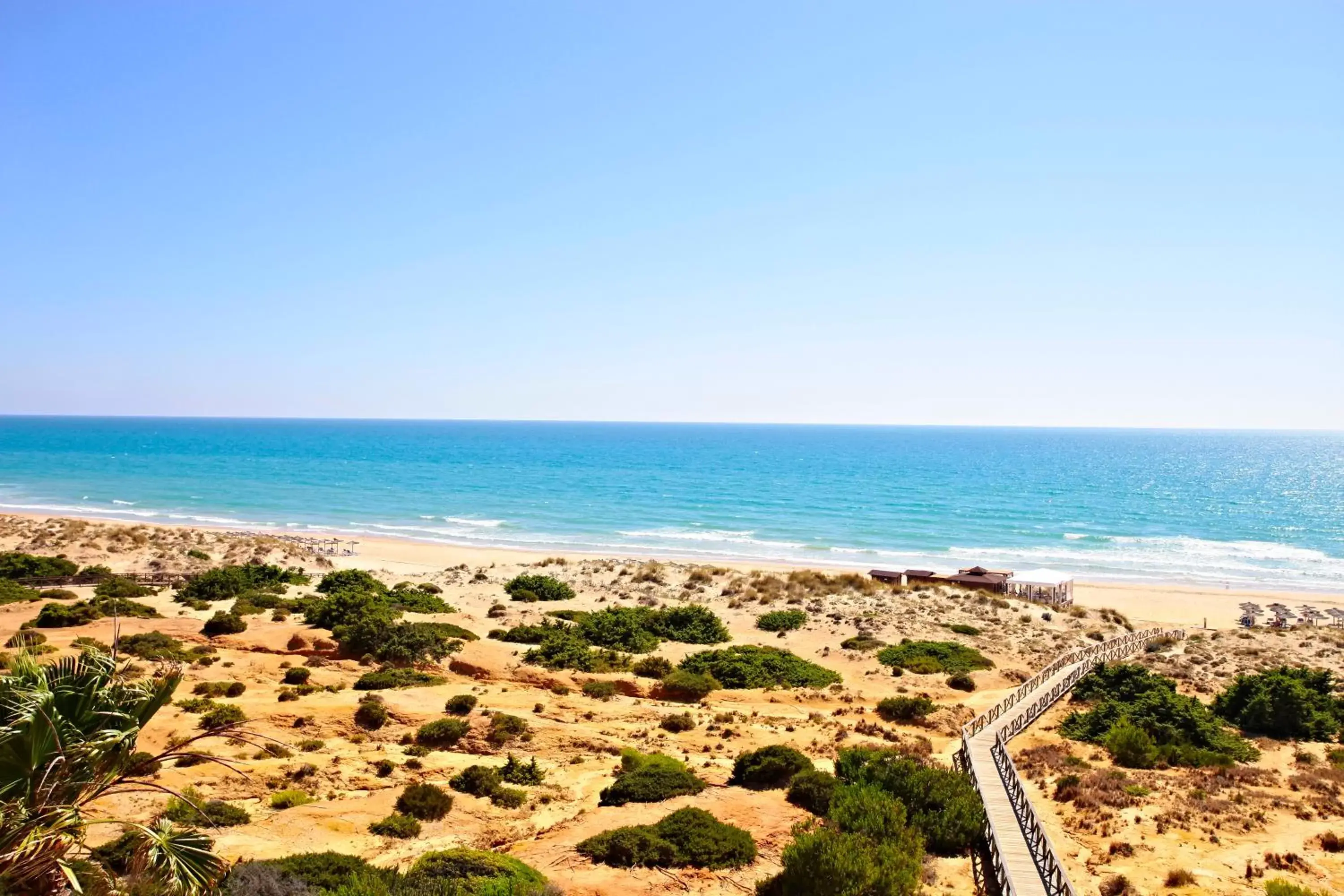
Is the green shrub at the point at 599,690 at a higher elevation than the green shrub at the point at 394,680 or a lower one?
lower

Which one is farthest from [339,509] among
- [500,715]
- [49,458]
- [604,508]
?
[49,458]

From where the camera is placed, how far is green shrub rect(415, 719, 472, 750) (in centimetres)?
1877

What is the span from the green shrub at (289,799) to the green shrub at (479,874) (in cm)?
415

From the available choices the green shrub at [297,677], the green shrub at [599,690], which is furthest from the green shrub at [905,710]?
the green shrub at [297,677]

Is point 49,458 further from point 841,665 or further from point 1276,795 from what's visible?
point 1276,795

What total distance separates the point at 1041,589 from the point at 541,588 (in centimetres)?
2833

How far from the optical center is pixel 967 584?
45.0 meters

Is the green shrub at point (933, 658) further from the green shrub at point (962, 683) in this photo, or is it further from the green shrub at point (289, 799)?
the green shrub at point (289, 799)

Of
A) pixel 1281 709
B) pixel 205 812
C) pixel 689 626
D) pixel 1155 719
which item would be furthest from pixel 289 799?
pixel 1281 709

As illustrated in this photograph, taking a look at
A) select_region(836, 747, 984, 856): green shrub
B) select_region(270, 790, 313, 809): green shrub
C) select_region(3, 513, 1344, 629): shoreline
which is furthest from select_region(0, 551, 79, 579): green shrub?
select_region(836, 747, 984, 856): green shrub

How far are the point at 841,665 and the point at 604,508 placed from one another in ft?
195

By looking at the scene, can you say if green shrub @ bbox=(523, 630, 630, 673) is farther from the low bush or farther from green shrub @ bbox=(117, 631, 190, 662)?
green shrub @ bbox=(117, 631, 190, 662)

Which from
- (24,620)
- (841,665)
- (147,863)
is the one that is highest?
(147,863)

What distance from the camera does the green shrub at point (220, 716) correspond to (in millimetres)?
17844
